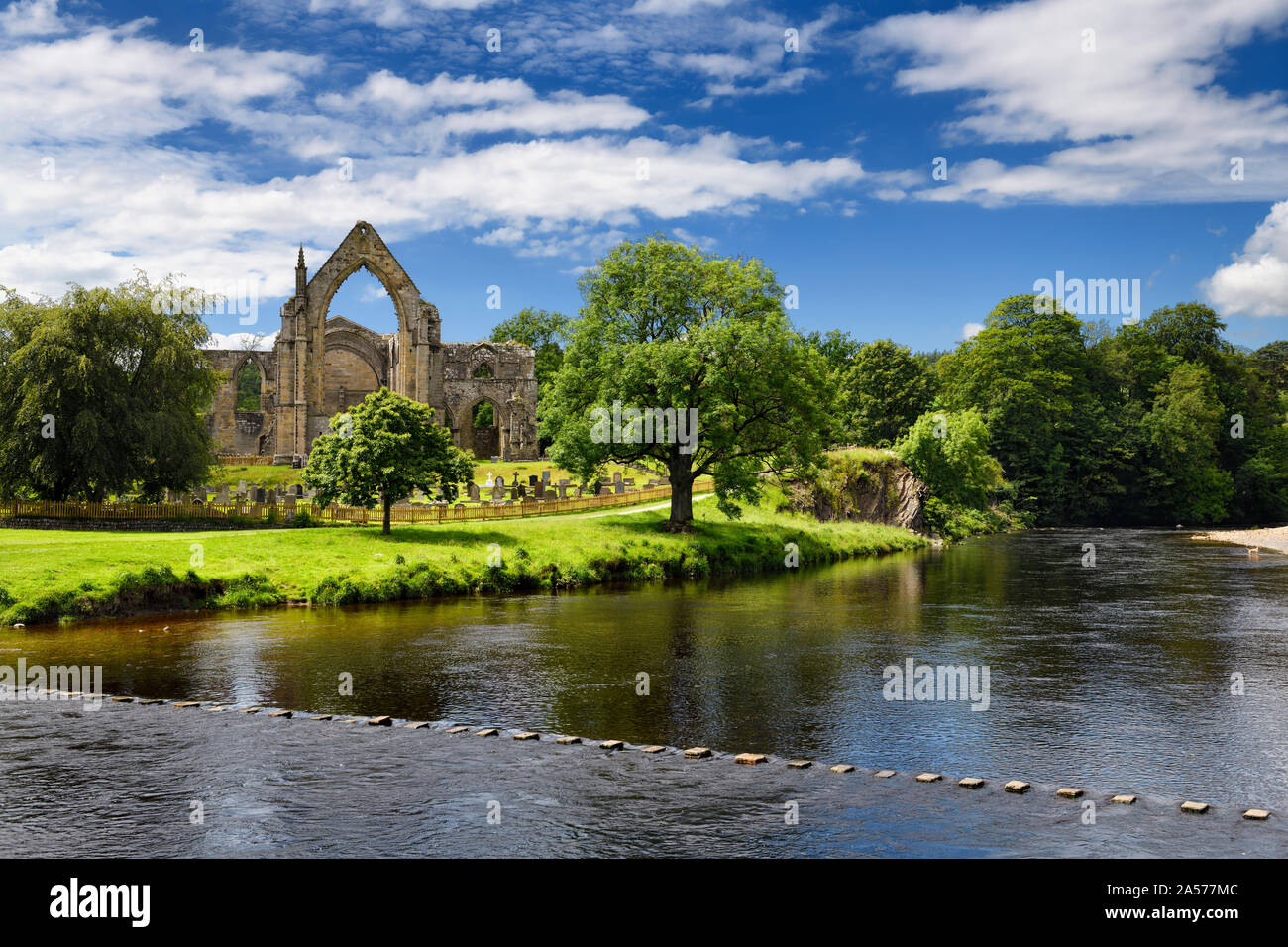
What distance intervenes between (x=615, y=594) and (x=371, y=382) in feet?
232

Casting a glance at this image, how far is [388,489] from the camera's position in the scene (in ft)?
130

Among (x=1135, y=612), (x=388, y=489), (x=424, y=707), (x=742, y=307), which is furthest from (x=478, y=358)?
(x=424, y=707)

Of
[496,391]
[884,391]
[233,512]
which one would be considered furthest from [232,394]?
[884,391]

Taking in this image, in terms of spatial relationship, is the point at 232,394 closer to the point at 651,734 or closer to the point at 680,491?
the point at 680,491

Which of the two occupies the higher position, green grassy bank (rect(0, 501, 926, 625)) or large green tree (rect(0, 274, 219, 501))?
large green tree (rect(0, 274, 219, 501))

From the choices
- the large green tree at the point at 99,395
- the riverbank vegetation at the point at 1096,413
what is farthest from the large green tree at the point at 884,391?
the large green tree at the point at 99,395

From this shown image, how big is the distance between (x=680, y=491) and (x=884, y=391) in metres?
51.7

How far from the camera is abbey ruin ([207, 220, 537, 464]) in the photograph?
3157 inches

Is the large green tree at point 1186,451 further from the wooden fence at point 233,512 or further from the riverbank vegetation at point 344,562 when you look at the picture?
the wooden fence at point 233,512

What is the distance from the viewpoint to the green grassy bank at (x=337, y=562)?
29.8m

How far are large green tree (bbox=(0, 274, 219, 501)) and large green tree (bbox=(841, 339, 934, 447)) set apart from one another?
201 feet

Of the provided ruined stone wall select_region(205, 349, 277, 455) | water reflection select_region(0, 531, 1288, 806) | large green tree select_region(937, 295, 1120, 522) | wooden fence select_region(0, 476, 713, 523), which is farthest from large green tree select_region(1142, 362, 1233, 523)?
ruined stone wall select_region(205, 349, 277, 455)

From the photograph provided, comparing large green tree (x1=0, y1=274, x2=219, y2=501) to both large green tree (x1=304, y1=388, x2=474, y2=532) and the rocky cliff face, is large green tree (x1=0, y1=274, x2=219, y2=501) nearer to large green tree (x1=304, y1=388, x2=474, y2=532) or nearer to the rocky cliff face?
large green tree (x1=304, y1=388, x2=474, y2=532)

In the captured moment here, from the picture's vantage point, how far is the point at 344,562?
35.5 metres
